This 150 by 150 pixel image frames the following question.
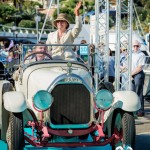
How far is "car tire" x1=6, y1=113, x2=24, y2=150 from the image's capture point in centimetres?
707

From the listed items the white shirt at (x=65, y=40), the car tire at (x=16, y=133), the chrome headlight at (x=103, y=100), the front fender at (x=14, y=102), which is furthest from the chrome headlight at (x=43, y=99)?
the white shirt at (x=65, y=40)

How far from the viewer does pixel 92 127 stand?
7.50 meters

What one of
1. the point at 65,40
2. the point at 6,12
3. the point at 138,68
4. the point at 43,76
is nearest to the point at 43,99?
the point at 43,76

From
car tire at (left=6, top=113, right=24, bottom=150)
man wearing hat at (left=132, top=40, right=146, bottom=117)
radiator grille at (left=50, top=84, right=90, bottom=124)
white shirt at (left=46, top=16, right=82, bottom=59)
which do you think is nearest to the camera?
car tire at (left=6, top=113, right=24, bottom=150)

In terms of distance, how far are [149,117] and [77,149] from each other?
4.46 metres

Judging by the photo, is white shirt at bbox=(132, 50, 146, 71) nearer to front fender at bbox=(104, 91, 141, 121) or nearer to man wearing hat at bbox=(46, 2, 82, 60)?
man wearing hat at bbox=(46, 2, 82, 60)

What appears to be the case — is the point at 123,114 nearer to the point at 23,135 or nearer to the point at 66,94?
the point at 66,94

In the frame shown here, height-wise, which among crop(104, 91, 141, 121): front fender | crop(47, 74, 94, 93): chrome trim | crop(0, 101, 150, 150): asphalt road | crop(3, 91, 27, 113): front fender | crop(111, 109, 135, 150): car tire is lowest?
crop(0, 101, 150, 150): asphalt road

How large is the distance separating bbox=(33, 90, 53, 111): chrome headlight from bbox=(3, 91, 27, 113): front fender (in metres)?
0.19

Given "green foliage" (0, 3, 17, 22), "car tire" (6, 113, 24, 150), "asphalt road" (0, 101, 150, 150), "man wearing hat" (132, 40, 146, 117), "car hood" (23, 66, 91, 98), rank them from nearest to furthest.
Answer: "car tire" (6, 113, 24, 150) < "car hood" (23, 66, 91, 98) < "asphalt road" (0, 101, 150, 150) < "man wearing hat" (132, 40, 146, 117) < "green foliage" (0, 3, 17, 22)

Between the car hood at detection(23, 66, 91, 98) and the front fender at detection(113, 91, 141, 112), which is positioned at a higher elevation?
the car hood at detection(23, 66, 91, 98)

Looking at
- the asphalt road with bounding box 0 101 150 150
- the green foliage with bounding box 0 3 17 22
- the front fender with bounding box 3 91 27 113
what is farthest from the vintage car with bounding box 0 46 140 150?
the green foliage with bounding box 0 3 17 22

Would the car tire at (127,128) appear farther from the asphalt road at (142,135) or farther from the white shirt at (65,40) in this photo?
the white shirt at (65,40)

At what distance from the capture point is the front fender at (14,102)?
7111 mm
